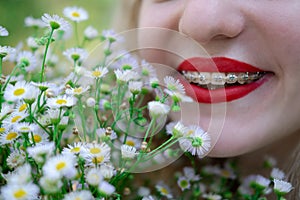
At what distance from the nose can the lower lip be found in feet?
0.34

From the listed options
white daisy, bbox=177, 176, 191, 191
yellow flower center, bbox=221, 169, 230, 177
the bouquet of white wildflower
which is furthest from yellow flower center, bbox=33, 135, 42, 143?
yellow flower center, bbox=221, 169, 230, 177

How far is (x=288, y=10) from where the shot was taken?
79cm

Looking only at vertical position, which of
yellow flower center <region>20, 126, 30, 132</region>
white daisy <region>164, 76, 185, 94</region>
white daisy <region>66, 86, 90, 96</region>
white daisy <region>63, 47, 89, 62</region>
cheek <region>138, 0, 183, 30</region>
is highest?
cheek <region>138, 0, 183, 30</region>

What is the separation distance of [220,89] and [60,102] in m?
0.33

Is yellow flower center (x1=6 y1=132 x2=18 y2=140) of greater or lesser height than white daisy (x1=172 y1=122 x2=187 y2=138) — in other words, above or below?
above

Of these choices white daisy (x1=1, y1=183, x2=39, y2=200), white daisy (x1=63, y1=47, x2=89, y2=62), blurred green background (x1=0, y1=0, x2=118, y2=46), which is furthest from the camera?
blurred green background (x1=0, y1=0, x2=118, y2=46)

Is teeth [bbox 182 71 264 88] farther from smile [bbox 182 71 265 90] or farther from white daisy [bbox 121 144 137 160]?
white daisy [bbox 121 144 137 160]

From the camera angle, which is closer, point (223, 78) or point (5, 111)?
point (5, 111)

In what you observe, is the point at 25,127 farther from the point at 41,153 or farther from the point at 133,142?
the point at 133,142

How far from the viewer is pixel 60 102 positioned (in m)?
0.65

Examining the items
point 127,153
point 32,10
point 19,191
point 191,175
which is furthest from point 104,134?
point 32,10

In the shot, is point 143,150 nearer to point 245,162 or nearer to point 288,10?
point 288,10

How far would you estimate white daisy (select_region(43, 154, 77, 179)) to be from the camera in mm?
523

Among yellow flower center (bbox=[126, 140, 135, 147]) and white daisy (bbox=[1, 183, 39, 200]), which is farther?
yellow flower center (bbox=[126, 140, 135, 147])
